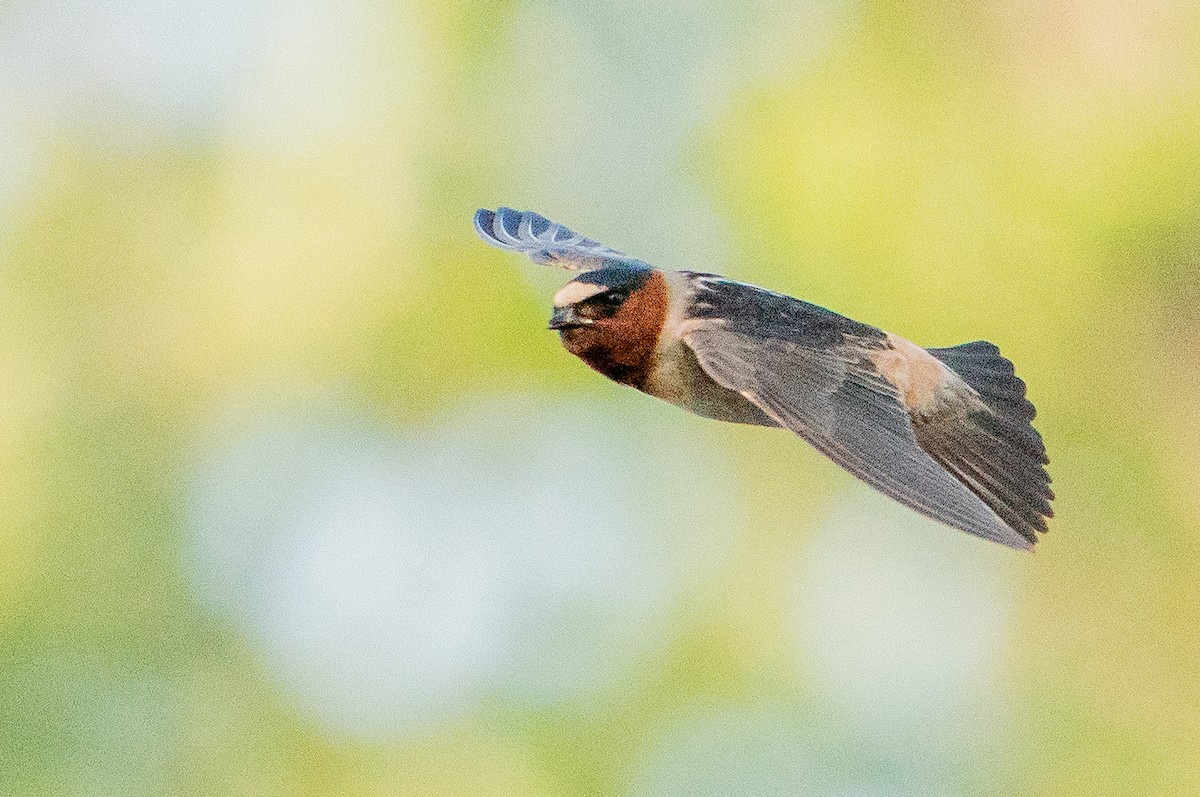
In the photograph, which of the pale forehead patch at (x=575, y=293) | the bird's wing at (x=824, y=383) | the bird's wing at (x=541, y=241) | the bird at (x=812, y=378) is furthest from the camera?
the bird's wing at (x=541, y=241)

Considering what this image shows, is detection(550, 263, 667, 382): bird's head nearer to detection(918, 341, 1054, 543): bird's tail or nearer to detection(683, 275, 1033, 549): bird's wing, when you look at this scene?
detection(683, 275, 1033, 549): bird's wing

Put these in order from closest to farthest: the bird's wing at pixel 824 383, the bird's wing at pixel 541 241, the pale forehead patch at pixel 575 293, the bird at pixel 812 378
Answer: the bird's wing at pixel 824 383
the bird at pixel 812 378
the pale forehead patch at pixel 575 293
the bird's wing at pixel 541 241

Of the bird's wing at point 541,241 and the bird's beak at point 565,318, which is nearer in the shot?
the bird's beak at point 565,318

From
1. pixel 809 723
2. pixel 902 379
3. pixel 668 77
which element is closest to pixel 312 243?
pixel 668 77

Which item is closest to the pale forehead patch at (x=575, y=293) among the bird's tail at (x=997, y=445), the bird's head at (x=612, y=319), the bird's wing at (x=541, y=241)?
the bird's head at (x=612, y=319)

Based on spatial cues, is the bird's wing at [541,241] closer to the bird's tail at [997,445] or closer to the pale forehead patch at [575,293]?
the pale forehead patch at [575,293]

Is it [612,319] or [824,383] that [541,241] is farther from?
[824,383]

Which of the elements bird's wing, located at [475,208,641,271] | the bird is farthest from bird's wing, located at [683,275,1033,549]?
bird's wing, located at [475,208,641,271]

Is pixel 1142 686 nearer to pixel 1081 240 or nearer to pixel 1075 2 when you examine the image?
pixel 1081 240
